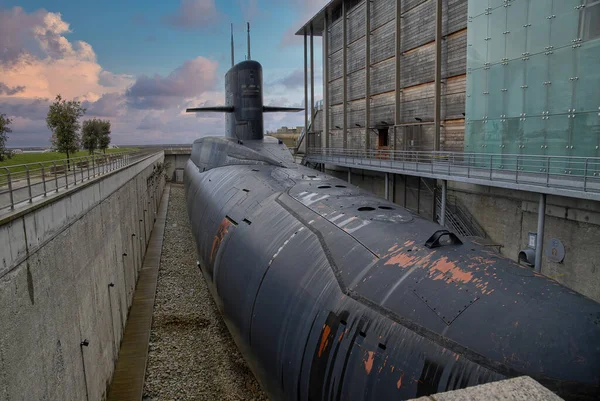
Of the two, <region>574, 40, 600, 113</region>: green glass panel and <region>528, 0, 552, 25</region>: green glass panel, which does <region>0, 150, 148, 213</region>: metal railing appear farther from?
<region>528, 0, 552, 25</region>: green glass panel

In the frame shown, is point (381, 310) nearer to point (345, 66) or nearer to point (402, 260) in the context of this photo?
point (402, 260)

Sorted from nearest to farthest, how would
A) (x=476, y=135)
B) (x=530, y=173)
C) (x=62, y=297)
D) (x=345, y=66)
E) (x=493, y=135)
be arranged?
(x=62, y=297) < (x=530, y=173) < (x=493, y=135) < (x=476, y=135) < (x=345, y=66)

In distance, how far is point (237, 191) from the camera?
13.7 m

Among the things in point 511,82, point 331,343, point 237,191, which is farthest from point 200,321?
point 511,82

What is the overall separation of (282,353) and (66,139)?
26.3m

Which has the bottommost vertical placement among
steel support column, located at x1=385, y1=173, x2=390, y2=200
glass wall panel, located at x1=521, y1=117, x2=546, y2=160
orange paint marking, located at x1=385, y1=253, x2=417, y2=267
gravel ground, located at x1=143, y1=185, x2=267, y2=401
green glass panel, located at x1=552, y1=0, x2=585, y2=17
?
gravel ground, located at x1=143, y1=185, x2=267, y2=401

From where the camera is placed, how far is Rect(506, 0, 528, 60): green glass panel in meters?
13.8

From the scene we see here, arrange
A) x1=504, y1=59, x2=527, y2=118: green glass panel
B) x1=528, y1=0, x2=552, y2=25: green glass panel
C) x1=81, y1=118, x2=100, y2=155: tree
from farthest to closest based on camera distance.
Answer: x1=81, y1=118, x2=100, y2=155: tree < x1=504, y1=59, x2=527, y2=118: green glass panel < x1=528, y1=0, x2=552, y2=25: green glass panel

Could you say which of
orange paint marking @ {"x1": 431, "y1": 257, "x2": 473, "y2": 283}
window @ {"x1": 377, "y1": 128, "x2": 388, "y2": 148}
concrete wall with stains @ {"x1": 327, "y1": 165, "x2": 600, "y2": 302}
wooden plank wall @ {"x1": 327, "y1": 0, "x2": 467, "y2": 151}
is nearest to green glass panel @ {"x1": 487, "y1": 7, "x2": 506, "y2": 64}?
wooden plank wall @ {"x1": 327, "y1": 0, "x2": 467, "y2": 151}

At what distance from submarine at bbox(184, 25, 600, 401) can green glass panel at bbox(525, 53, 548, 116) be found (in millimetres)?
7162

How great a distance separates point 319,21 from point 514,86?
24216 millimetres

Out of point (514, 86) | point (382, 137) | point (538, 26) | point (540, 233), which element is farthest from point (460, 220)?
point (382, 137)

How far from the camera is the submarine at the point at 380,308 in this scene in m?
4.47

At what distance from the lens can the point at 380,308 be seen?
573 cm
